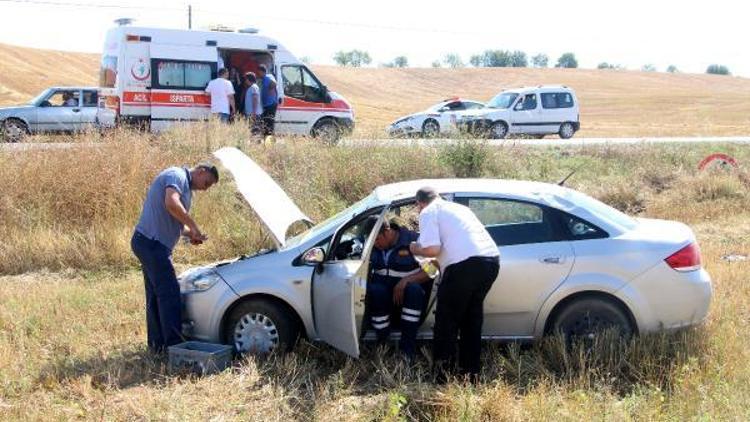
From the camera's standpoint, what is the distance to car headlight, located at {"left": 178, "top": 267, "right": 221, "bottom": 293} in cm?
651

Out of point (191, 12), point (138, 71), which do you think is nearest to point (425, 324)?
point (138, 71)

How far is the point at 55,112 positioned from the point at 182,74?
5.05 metres

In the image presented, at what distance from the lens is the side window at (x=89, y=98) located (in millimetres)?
20359

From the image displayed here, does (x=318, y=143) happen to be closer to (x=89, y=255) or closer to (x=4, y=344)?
(x=89, y=255)

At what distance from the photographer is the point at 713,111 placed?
173 feet

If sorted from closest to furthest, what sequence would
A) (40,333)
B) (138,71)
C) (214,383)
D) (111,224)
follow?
(214,383) → (40,333) → (111,224) → (138,71)

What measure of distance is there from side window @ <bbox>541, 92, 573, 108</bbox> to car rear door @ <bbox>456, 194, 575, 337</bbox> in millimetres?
18408

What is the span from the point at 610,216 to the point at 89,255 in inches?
265

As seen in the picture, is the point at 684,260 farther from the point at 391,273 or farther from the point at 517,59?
the point at 517,59

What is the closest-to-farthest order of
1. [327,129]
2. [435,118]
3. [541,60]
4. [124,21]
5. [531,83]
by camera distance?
[124,21] < [327,129] < [435,118] < [531,83] < [541,60]

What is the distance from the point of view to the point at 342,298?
5934 mm

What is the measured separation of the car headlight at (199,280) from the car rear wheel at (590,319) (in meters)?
2.69

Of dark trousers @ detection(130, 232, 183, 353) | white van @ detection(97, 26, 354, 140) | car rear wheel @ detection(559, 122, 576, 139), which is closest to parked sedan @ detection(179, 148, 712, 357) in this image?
dark trousers @ detection(130, 232, 183, 353)

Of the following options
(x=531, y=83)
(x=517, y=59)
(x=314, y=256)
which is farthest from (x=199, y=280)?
(x=517, y=59)
